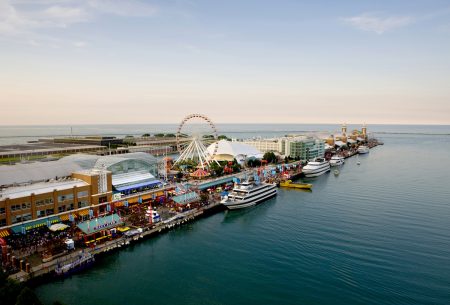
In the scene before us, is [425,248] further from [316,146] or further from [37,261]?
[316,146]

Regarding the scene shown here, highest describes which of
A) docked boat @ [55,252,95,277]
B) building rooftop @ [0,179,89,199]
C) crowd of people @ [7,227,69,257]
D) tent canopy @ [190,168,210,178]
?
building rooftop @ [0,179,89,199]

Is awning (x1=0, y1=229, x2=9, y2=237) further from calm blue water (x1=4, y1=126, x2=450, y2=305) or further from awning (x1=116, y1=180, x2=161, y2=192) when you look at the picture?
awning (x1=116, y1=180, x2=161, y2=192)

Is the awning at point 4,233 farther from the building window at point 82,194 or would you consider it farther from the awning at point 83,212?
the building window at point 82,194

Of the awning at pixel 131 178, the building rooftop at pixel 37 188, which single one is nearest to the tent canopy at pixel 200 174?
the awning at pixel 131 178

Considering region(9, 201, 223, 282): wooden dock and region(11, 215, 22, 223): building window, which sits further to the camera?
region(11, 215, 22, 223): building window

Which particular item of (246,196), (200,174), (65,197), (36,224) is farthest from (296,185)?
(36,224)

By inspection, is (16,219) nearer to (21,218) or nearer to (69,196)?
(21,218)

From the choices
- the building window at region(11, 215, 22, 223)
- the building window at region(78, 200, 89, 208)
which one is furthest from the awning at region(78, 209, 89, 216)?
the building window at region(11, 215, 22, 223)
